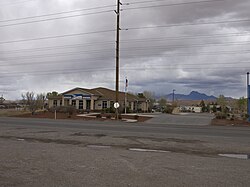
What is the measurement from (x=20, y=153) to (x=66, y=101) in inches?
2253

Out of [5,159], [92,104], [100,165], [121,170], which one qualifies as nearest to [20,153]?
[5,159]

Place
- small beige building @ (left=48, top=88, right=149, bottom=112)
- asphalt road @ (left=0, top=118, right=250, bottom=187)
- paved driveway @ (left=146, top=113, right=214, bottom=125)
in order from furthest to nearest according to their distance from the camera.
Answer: small beige building @ (left=48, top=88, right=149, bottom=112), paved driveway @ (left=146, top=113, right=214, bottom=125), asphalt road @ (left=0, top=118, right=250, bottom=187)

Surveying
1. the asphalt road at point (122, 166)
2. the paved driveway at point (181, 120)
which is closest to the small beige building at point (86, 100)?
the paved driveway at point (181, 120)

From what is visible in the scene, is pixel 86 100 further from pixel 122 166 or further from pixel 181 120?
pixel 122 166

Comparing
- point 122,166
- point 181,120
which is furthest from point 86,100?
point 122,166

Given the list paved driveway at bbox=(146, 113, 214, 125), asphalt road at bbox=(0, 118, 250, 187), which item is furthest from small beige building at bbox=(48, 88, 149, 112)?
asphalt road at bbox=(0, 118, 250, 187)

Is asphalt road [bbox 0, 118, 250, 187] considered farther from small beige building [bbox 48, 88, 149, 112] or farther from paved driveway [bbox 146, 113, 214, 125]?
small beige building [bbox 48, 88, 149, 112]

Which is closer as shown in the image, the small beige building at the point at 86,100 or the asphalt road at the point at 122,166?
the asphalt road at the point at 122,166

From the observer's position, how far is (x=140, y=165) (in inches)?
360

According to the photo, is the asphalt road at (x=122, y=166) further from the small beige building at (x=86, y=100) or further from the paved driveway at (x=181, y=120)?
the small beige building at (x=86, y=100)

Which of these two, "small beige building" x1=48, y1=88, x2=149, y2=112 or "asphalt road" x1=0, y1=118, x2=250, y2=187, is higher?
"small beige building" x1=48, y1=88, x2=149, y2=112

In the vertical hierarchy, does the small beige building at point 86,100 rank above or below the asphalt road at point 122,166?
above

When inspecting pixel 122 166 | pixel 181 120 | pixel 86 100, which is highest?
pixel 86 100

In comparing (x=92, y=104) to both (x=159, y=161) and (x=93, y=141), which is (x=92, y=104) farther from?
(x=159, y=161)
